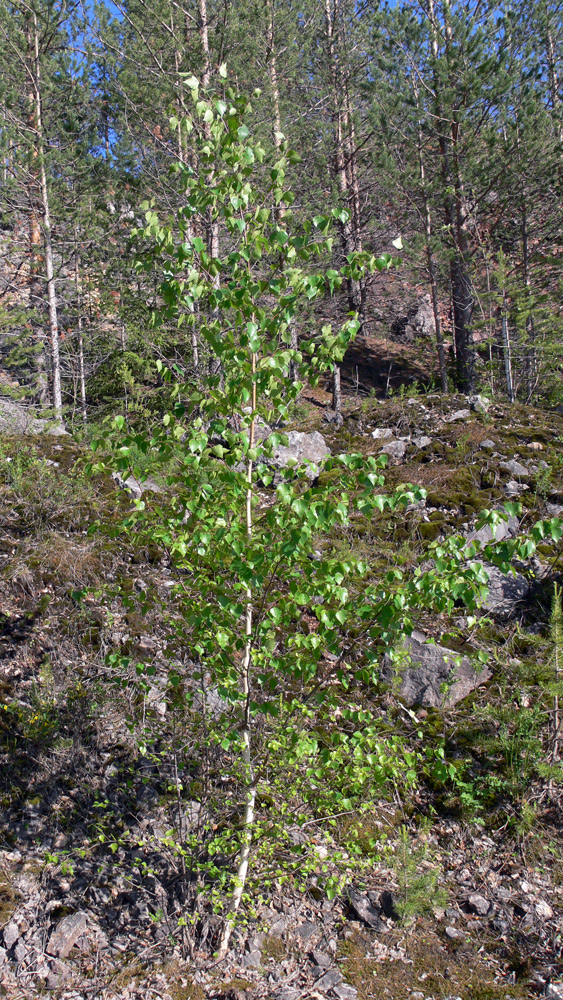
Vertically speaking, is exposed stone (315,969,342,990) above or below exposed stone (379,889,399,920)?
below

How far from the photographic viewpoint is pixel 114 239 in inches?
541

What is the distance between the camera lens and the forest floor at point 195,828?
291cm

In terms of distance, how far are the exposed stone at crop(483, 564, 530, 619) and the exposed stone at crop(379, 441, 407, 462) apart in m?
3.14

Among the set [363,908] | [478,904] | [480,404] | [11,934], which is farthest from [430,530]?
[11,934]

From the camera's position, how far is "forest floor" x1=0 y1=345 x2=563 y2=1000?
2906 millimetres

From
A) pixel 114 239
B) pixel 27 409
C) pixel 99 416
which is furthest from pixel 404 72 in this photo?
pixel 27 409

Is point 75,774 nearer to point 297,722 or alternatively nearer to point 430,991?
point 297,722

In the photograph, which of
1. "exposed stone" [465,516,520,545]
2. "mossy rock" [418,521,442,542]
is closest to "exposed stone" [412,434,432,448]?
"mossy rock" [418,521,442,542]

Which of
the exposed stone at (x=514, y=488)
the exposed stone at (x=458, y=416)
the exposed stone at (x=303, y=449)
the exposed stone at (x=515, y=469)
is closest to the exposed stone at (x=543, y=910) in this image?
the exposed stone at (x=514, y=488)

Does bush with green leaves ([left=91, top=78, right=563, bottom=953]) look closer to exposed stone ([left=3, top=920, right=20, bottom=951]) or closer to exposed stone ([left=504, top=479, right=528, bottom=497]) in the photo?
exposed stone ([left=3, top=920, right=20, bottom=951])

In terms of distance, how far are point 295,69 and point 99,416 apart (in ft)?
28.8

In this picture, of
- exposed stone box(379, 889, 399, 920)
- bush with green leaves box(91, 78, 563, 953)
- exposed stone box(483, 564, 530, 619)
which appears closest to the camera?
bush with green leaves box(91, 78, 563, 953)

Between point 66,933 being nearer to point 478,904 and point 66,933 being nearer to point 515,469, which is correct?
point 478,904

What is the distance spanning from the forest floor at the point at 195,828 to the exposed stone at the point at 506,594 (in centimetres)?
3
